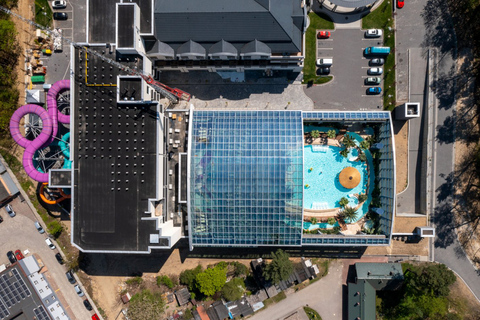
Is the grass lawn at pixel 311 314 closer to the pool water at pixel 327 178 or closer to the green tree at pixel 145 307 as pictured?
the pool water at pixel 327 178

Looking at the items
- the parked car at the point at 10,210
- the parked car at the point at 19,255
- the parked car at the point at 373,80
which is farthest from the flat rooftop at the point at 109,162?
the parked car at the point at 373,80

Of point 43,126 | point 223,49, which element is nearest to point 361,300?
point 223,49


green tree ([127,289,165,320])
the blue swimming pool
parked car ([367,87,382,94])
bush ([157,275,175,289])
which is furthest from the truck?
green tree ([127,289,165,320])

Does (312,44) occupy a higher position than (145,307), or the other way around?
(312,44)

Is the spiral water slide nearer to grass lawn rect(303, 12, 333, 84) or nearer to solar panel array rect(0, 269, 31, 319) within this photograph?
solar panel array rect(0, 269, 31, 319)

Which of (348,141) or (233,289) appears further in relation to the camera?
(233,289)

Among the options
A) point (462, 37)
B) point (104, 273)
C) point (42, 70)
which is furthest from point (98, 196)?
point (462, 37)

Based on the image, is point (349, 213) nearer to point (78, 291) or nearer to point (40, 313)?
point (78, 291)
